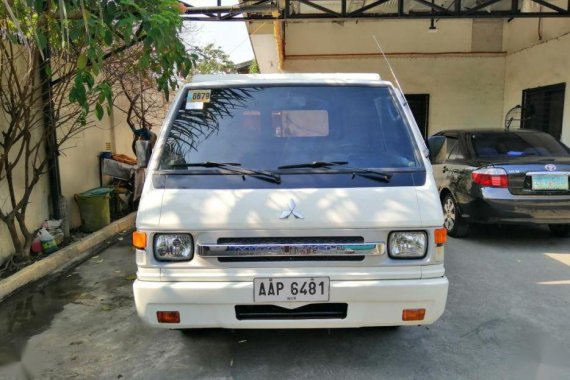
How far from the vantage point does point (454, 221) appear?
6.52m

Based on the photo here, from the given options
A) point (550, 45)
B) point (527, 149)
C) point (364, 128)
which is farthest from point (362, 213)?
point (550, 45)

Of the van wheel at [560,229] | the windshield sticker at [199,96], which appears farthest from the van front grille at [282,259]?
the van wheel at [560,229]

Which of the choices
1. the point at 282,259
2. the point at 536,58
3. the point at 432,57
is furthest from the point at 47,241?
the point at 536,58

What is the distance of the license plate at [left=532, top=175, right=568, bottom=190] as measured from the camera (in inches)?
221

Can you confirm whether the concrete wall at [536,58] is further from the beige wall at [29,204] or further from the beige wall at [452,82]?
the beige wall at [29,204]

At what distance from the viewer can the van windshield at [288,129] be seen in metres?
3.08

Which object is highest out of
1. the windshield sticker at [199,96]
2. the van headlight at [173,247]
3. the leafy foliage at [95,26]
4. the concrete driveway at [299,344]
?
the leafy foliage at [95,26]

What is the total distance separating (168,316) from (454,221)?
16.0 ft

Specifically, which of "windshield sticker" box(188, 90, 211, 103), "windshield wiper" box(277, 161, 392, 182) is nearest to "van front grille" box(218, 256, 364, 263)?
"windshield wiper" box(277, 161, 392, 182)

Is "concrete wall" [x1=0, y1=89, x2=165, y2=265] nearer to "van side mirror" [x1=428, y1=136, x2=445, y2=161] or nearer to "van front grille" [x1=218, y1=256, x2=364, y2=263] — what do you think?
"van front grille" [x1=218, y1=256, x2=364, y2=263]

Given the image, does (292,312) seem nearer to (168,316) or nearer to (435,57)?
(168,316)

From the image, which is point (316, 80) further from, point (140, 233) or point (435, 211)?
point (140, 233)

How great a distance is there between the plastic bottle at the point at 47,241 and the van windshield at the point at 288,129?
339 centimetres

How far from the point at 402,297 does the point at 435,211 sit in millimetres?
542
